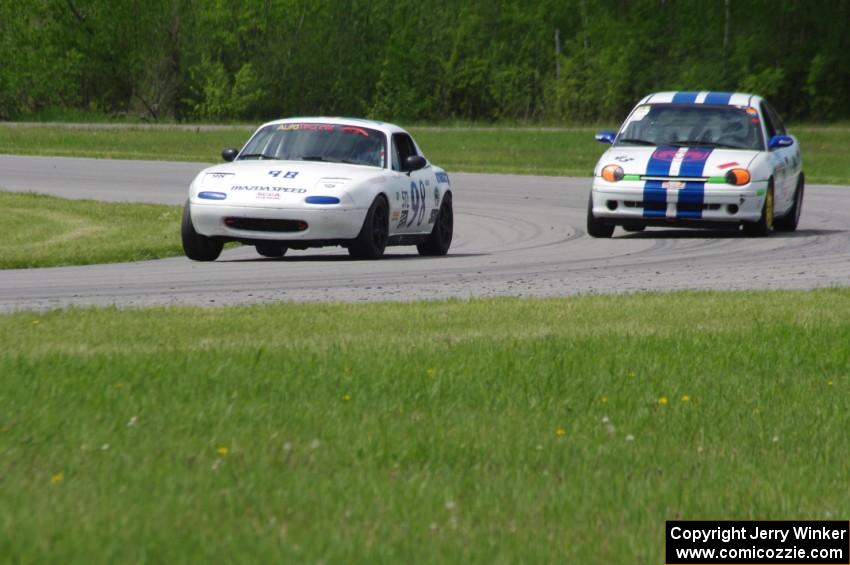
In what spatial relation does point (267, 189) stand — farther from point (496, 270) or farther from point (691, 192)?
point (691, 192)

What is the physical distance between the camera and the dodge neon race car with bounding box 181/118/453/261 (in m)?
14.6

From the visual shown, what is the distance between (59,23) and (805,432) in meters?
54.7

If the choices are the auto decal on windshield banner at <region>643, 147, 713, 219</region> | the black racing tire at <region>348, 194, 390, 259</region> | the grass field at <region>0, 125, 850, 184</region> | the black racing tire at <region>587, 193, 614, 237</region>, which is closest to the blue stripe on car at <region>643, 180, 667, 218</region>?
Answer: the auto decal on windshield banner at <region>643, 147, 713, 219</region>

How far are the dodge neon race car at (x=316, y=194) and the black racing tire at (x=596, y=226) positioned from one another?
2.14m

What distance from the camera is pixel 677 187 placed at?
57.2ft

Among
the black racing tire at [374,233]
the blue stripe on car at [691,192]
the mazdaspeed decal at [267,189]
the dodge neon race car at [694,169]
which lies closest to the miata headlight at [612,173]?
the dodge neon race car at [694,169]

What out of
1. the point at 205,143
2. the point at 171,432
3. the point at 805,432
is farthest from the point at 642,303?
the point at 205,143

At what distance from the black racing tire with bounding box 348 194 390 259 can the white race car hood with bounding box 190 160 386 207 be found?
0.90 feet

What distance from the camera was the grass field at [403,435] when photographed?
4.89 meters

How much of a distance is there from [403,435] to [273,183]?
8.54 meters

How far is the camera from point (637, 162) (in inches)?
699

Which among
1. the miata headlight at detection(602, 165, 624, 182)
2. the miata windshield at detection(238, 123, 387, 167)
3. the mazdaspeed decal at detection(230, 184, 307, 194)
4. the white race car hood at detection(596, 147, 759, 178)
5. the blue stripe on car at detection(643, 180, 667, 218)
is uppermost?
the miata windshield at detection(238, 123, 387, 167)

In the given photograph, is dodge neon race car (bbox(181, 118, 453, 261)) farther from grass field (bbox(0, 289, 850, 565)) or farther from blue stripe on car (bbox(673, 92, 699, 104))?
grass field (bbox(0, 289, 850, 565))

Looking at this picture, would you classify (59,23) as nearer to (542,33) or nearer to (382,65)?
(382,65)
